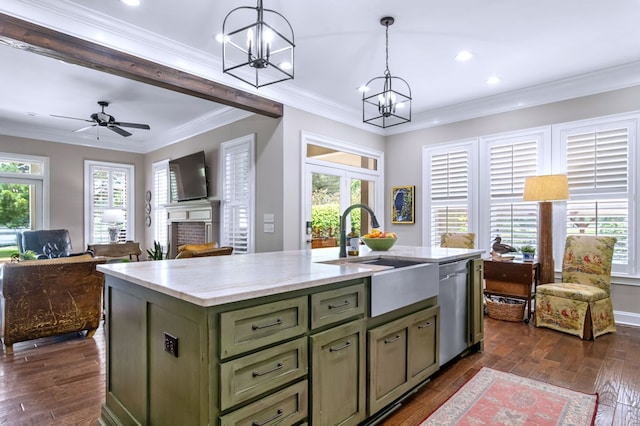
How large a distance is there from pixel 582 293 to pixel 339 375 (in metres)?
3.17

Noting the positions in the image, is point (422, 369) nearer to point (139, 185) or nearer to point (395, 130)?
point (395, 130)

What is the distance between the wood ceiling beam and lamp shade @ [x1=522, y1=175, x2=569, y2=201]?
136 inches

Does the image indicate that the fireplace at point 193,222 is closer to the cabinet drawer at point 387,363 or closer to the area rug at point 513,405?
the cabinet drawer at point 387,363

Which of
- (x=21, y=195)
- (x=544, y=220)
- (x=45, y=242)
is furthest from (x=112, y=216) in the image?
(x=544, y=220)

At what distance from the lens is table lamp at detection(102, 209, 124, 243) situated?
692 cm

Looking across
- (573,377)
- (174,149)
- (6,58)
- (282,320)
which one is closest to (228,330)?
(282,320)

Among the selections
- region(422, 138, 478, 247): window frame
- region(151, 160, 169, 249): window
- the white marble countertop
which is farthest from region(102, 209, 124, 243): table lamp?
region(422, 138, 478, 247): window frame

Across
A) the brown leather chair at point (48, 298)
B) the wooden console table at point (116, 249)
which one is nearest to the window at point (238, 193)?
the brown leather chair at point (48, 298)

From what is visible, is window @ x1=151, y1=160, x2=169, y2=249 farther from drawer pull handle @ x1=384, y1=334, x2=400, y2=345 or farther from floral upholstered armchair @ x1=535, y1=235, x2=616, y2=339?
floral upholstered armchair @ x1=535, y1=235, x2=616, y2=339

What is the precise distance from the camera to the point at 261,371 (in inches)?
58.4

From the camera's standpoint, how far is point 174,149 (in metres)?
6.80

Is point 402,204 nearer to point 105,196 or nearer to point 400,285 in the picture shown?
point 400,285

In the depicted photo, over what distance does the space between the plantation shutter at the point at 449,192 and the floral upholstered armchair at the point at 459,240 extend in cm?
48

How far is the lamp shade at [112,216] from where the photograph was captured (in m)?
6.91
